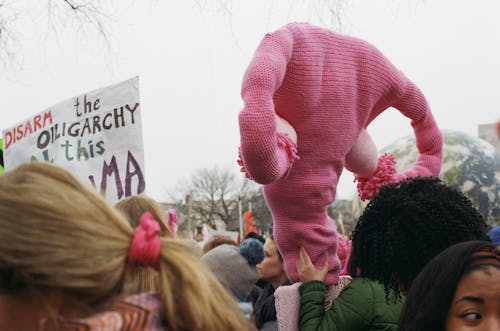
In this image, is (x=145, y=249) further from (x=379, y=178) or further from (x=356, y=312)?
(x=379, y=178)

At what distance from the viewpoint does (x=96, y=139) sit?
183 inches

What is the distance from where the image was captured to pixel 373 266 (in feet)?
8.23

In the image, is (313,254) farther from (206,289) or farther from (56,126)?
(56,126)

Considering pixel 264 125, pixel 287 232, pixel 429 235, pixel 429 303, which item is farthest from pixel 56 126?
pixel 429 303

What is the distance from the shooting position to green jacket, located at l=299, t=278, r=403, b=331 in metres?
2.68

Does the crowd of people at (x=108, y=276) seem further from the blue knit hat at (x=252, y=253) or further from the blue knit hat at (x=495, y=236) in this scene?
the blue knit hat at (x=252, y=253)

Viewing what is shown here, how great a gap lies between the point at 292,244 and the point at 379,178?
0.61 meters

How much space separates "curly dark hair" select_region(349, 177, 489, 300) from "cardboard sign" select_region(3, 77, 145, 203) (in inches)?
82.9

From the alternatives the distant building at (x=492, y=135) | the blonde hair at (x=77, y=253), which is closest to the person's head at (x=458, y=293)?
the blonde hair at (x=77, y=253)

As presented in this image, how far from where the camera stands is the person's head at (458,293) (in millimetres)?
1741

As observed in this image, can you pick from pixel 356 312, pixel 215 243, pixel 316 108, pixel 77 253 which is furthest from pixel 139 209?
pixel 215 243

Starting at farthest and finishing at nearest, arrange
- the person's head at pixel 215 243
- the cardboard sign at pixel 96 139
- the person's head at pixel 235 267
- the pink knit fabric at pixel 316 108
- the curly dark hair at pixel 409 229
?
the person's head at pixel 215 243
the cardboard sign at pixel 96 139
the person's head at pixel 235 267
the pink knit fabric at pixel 316 108
the curly dark hair at pixel 409 229

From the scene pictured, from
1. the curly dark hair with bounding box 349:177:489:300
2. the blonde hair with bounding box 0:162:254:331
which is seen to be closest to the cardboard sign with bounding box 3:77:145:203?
the curly dark hair with bounding box 349:177:489:300

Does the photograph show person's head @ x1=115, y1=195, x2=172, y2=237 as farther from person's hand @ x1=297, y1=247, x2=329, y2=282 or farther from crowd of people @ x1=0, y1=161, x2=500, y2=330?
crowd of people @ x1=0, y1=161, x2=500, y2=330
